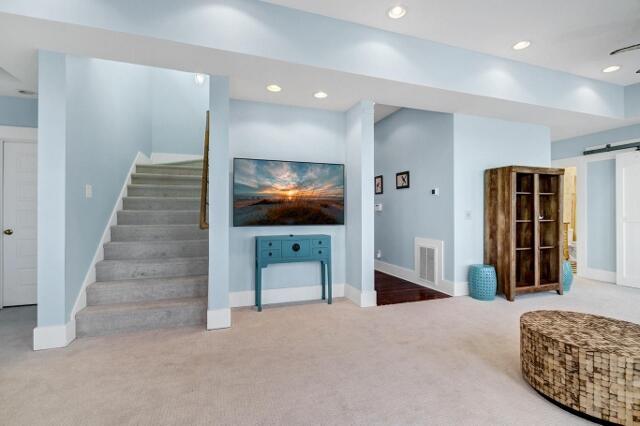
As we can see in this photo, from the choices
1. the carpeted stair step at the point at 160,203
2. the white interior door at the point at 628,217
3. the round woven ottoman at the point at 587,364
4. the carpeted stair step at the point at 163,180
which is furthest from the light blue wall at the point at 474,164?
the carpeted stair step at the point at 163,180

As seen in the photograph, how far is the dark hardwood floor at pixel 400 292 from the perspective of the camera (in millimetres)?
4133

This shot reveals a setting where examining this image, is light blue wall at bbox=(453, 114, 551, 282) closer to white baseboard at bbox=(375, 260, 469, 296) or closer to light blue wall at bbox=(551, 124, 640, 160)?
white baseboard at bbox=(375, 260, 469, 296)

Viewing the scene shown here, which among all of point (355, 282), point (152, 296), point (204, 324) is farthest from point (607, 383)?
point (152, 296)

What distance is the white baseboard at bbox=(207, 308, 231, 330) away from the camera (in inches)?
121

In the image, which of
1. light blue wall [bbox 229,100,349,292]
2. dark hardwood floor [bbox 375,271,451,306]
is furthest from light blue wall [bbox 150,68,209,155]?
dark hardwood floor [bbox 375,271,451,306]

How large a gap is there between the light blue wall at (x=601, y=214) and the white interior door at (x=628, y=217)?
0.43 ft

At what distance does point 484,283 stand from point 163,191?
465cm

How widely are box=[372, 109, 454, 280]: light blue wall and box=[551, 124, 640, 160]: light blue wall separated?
300 centimetres

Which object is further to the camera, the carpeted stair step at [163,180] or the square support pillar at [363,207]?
the carpeted stair step at [163,180]

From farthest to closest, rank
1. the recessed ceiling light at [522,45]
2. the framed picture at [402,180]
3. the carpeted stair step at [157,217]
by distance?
the framed picture at [402,180], the carpeted stair step at [157,217], the recessed ceiling light at [522,45]

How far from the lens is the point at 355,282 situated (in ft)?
13.0

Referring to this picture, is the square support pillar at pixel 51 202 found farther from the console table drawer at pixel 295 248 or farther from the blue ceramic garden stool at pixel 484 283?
the blue ceramic garden stool at pixel 484 283

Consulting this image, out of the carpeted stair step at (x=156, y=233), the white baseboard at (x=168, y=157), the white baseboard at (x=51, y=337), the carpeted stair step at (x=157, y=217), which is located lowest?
the white baseboard at (x=51, y=337)

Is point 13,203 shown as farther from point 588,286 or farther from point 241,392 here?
point 588,286
